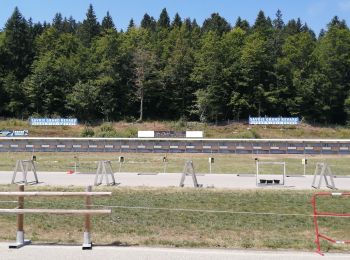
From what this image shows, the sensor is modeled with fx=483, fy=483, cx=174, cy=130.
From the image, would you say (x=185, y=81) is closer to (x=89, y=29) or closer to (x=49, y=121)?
(x=49, y=121)

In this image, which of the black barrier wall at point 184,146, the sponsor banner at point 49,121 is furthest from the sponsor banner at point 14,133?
the black barrier wall at point 184,146

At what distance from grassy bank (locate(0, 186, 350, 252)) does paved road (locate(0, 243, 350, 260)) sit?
27.8 inches

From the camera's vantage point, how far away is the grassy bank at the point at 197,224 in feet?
32.4

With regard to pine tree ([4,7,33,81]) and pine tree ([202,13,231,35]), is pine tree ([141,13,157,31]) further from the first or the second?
pine tree ([4,7,33,81])

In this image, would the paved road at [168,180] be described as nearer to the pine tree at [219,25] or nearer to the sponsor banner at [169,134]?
the sponsor banner at [169,134]

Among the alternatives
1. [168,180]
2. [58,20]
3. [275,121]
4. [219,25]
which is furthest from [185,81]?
[58,20]

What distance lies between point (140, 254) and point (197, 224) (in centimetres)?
351

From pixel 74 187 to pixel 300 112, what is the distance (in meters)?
86.0

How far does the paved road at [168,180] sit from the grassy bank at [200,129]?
160ft

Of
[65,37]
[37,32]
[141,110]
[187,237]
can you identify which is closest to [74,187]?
[187,237]

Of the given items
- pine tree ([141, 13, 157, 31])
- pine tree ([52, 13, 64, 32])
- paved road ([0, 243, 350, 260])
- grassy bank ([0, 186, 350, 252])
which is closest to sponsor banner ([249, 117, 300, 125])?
grassy bank ([0, 186, 350, 252])

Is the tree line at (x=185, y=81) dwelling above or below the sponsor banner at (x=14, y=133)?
above

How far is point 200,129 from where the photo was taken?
8575 centimetres

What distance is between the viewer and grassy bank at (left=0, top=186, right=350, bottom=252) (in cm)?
988
